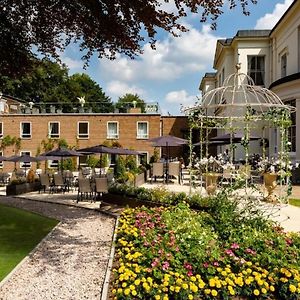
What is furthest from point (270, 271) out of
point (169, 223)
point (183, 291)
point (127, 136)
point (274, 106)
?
point (127, 136)

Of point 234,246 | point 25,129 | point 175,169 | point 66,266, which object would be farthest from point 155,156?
point 234,246

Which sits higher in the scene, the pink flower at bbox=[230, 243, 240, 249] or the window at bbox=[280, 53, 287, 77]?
the window at bbox=[280, 53, 287, 77]

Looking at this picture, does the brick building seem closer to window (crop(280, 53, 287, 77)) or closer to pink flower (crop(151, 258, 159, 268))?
window (crop(280, 53, 287, 77))

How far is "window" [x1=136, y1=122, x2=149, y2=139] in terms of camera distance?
118 ft

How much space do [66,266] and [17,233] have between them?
3.31m

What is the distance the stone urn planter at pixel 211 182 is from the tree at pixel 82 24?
5.40 metres

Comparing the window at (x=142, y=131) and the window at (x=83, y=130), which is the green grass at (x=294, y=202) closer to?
the window at (x=142, y=131)

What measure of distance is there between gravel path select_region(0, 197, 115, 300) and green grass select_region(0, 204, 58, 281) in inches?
9.4

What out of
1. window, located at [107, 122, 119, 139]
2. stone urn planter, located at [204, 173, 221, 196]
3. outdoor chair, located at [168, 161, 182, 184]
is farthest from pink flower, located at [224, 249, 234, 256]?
window, located at [107, 122, 119, 139]

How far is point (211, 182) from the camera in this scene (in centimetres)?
1372

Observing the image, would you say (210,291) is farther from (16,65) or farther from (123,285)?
(16,65)

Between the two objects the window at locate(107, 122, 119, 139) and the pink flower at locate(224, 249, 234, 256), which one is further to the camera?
the window at locate(107, 122, 119, 139)

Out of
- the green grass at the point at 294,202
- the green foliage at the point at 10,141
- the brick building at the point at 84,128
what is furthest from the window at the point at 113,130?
the green grass at the point at 294,202

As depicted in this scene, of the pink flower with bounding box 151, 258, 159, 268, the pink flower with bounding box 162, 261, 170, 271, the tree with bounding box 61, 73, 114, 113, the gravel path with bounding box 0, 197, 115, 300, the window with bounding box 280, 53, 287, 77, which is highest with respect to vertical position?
the tree with bounding box 61, 73, 114, 113
